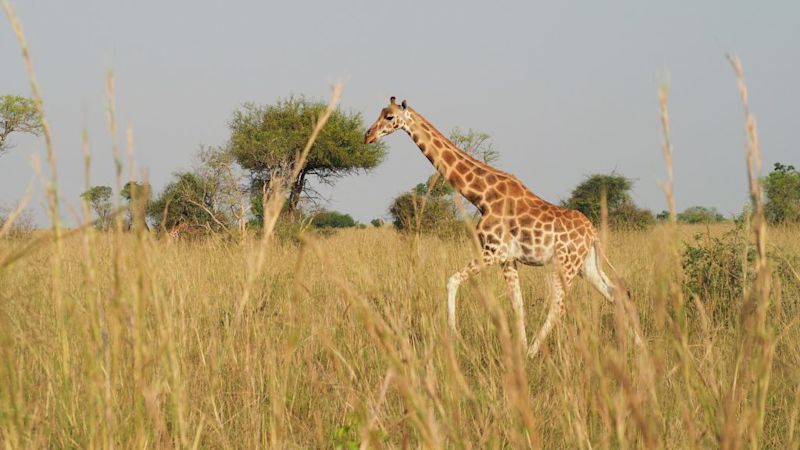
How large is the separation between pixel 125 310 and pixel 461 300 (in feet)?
15.0

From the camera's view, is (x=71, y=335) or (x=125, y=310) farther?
(x=71, y=335)

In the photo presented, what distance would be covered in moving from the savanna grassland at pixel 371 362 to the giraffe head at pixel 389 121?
1.21 meters

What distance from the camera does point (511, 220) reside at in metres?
5.87

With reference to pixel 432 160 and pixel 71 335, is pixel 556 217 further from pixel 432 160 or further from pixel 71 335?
pixel 71 335

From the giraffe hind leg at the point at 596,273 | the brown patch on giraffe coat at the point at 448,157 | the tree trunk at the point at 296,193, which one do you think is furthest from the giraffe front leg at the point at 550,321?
the tree trunk at the point at 296,193

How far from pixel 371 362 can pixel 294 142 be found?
2195 centimetres

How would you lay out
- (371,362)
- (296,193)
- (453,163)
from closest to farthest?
(371,362) → (453,163) → (296,193)

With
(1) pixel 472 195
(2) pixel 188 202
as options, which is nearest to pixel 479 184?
(1) pixel 472 195

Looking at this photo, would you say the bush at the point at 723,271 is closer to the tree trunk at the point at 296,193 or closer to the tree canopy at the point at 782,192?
the tree canopy at the point at 782,192

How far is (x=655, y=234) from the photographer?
1.07m

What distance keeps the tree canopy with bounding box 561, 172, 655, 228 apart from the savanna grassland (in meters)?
10.6

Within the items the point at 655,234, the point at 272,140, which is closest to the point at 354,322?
the point at 655,234

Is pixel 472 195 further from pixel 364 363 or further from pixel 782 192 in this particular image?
pixel 782 192

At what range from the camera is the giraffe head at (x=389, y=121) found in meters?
6.61
